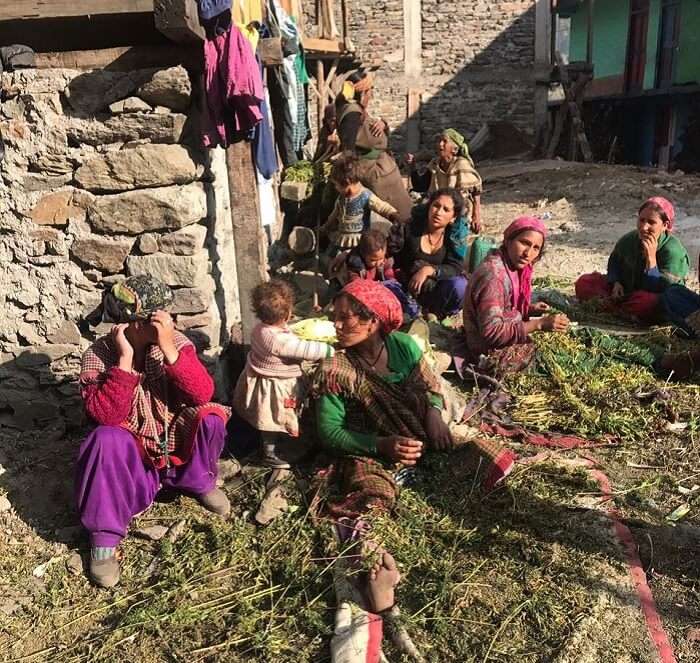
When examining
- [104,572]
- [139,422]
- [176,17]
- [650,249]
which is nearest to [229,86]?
[176,17]

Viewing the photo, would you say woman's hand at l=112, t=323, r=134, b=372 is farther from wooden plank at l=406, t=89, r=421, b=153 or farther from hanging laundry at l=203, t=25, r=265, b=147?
wooden plank at l=406, t=89, r=421, b=153

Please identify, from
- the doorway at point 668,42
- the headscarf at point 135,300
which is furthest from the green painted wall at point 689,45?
the headscarf at point 135,300

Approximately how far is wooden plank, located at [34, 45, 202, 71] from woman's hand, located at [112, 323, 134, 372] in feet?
4.83

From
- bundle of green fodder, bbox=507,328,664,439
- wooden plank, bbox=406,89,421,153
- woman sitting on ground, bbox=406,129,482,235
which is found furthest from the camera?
wooden plank, bbox=406,89,421,153

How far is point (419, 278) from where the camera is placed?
18.0 ft

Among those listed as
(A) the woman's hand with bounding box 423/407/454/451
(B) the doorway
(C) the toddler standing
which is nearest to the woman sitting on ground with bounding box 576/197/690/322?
(C) the toddler standing

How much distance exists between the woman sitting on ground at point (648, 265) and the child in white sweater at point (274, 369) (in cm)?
319

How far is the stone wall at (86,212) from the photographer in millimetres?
3592

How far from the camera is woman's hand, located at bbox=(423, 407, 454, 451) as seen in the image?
11.3ft

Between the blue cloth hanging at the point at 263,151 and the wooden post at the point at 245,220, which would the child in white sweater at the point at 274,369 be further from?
the blue cloth hanging at the point at 263,151

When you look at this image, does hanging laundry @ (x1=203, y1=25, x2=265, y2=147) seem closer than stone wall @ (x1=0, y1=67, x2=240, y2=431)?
Yes

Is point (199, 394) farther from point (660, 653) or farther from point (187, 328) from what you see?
point (660, 653)

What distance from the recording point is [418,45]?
632 inches

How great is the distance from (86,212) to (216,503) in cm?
172
